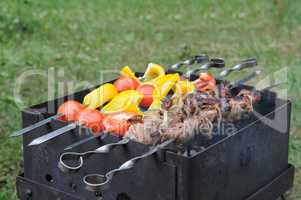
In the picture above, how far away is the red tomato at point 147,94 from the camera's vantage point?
115 inches

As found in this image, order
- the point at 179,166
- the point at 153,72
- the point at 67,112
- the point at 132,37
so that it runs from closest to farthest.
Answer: the point at 179,166 < the point at 67,112 < the point at 153,72 < the point at 132,37

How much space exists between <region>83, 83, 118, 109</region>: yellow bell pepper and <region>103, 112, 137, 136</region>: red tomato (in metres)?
0.22

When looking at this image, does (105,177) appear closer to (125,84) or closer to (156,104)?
(156,104)

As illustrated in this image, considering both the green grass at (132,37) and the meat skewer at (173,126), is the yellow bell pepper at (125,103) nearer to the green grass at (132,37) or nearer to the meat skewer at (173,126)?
the meat skewer at (173,126)

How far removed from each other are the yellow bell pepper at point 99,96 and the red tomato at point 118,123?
0.73 feet

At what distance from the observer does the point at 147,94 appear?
292cm

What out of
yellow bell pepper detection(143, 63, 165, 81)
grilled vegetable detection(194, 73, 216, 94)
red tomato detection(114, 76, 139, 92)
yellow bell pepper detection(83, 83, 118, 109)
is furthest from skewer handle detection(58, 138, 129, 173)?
yellow bell pepper detection(143, 63, 165, 81)

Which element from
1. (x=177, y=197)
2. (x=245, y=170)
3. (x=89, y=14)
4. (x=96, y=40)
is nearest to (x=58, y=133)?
(x=177, y=197)

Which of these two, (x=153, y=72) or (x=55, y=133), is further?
(x=153, y=72)

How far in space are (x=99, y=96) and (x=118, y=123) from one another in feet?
1.13

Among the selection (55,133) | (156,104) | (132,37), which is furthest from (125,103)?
(132,37)

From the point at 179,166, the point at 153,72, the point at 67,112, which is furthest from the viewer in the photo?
the point at 153,72

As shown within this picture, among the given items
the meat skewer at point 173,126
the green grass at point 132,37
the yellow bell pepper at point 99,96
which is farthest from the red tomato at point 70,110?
the green grass at point 132,37

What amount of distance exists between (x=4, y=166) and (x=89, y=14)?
424 centimetres
